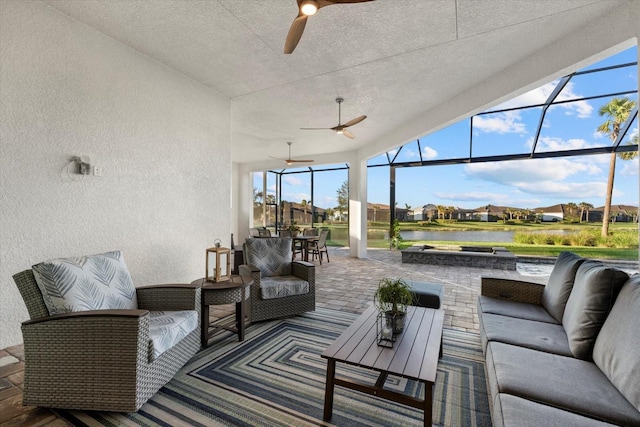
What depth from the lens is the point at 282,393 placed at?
A: 205cm

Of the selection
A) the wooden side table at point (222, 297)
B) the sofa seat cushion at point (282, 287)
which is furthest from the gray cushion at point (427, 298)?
the wooden side table at point (222, 297)

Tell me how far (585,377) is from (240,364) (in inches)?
90.2

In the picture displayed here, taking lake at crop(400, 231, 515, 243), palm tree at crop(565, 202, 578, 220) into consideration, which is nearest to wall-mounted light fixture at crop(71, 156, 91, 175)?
lake at crop(400, 231, 515, 243)

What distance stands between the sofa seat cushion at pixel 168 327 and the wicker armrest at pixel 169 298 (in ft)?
0.21

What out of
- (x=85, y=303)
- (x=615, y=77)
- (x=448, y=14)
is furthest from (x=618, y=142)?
(x=85, y=303)

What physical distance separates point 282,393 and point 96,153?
10.5 feet

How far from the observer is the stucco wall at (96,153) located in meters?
2.63

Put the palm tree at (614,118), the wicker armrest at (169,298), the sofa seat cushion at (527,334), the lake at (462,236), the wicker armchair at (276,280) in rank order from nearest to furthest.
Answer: the sofa seat cushion at (527,334) < the wicker armrest at (169,298) < the wicker armchair at (276,280) < the palm tree at (614,118) < the lake at (462,236)

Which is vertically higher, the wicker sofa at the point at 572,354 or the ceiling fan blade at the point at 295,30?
the ceiling fan blade at the point at 295,30

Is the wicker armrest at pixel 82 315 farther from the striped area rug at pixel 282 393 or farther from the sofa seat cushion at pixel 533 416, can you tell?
the sofa seat cushion at pixel 533 416

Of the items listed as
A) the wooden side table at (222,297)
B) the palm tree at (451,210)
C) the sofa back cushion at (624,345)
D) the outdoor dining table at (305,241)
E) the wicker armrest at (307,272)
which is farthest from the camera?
the palm tree at (451,210)

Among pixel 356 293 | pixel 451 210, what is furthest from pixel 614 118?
pixel 356 293

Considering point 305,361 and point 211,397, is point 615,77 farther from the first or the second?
point 211,397

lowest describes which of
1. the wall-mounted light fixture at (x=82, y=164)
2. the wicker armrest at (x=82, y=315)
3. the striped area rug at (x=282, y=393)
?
the striped area rug at (x=282, y=393)
